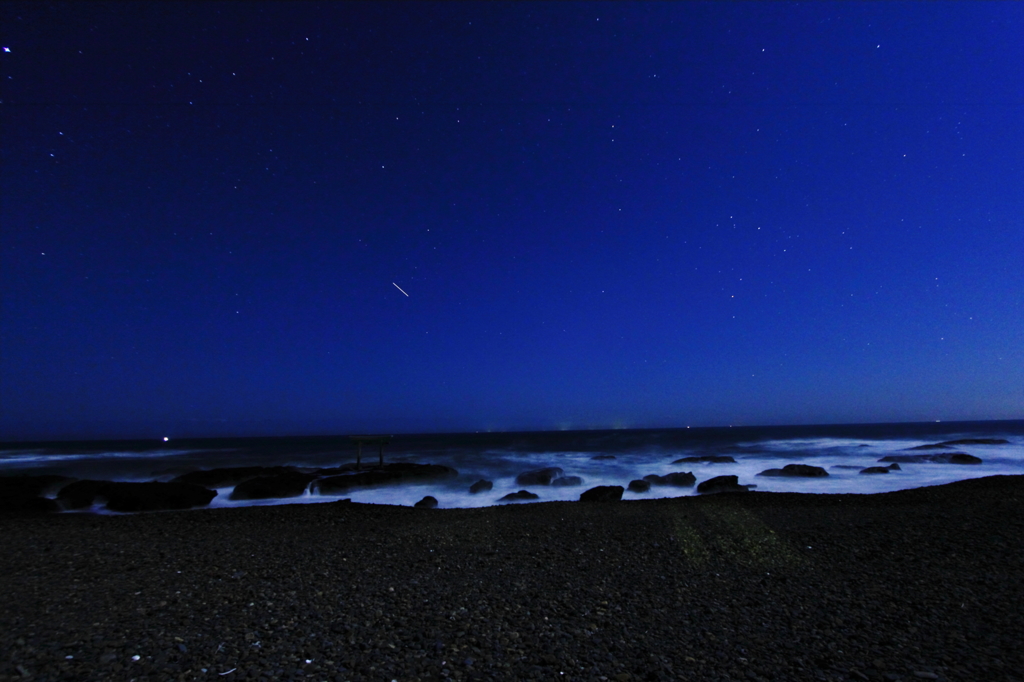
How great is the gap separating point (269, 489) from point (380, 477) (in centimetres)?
525

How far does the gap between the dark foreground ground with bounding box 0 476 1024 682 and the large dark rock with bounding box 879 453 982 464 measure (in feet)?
71.1

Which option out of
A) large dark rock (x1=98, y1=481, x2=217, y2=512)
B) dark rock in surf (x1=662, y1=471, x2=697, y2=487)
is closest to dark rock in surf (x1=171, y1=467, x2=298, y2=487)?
large dark rock (x1=98, y1=481, x2=217, y2=512)

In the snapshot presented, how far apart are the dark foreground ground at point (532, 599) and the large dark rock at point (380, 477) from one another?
33.3 feet

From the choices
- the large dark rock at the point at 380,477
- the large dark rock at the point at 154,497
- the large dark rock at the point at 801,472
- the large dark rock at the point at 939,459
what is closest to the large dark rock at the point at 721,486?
the large dark rock at the point at 801,472

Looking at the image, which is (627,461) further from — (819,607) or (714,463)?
(819,607)

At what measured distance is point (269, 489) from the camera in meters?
19.1

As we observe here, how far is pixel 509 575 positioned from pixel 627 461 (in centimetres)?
2894

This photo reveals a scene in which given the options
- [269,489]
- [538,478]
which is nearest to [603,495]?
[538,478]

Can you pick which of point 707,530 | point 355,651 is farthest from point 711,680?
point 707,530

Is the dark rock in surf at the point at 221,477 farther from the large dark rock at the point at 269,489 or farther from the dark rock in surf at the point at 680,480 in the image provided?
the dark rock in surf at the point at 680,480

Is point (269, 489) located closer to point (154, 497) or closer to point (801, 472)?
point (154, 497)

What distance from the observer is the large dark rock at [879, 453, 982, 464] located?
27.0 metres

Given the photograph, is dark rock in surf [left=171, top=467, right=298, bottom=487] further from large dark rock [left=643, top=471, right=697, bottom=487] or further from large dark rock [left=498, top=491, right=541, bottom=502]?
large dark rock [left=643, top=471, right=697, bottom=487]

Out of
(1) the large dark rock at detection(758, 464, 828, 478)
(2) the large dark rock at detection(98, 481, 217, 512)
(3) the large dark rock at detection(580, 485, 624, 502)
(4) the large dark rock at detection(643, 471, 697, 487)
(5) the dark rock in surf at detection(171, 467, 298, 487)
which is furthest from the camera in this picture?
(5) the dark rock in surf at detection(171, 467, 298, 487)
